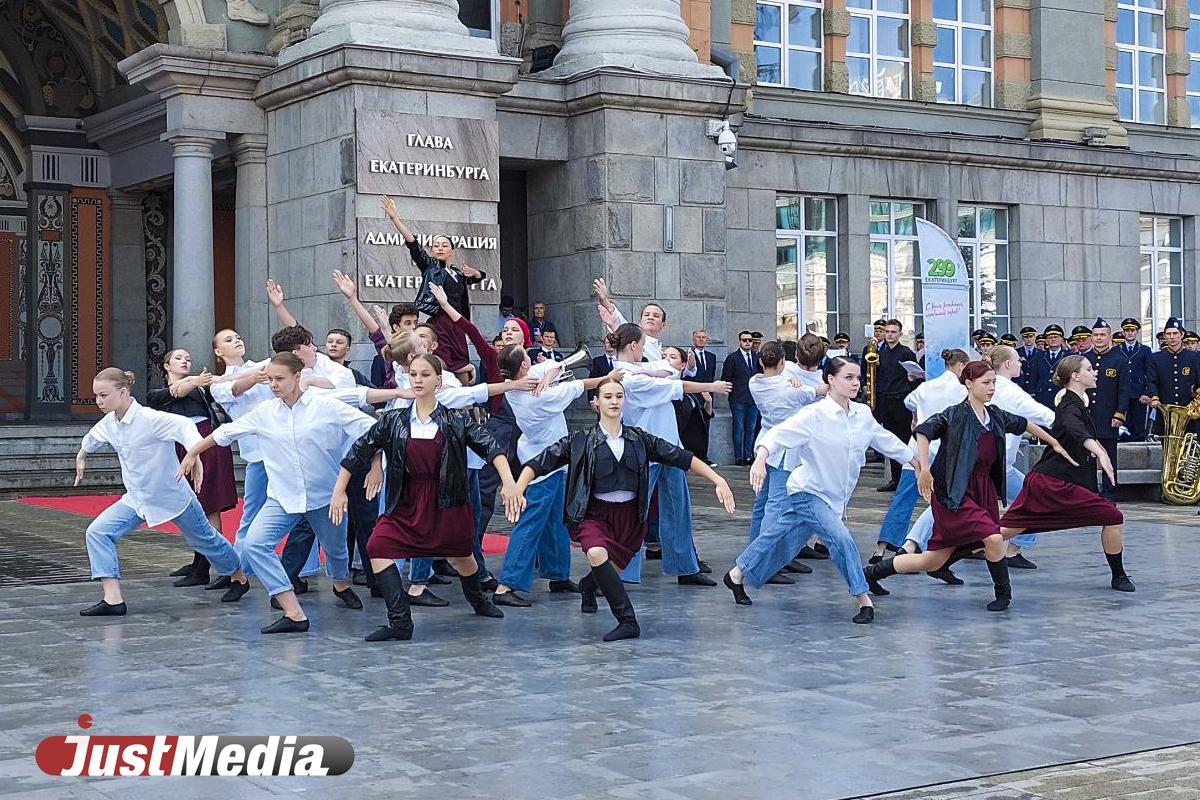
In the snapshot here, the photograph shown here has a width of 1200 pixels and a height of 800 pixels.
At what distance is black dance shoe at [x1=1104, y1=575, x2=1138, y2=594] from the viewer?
416 inches

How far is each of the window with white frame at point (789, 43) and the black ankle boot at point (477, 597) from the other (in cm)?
1658

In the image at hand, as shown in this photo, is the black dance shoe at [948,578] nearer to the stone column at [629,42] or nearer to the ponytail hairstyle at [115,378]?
the ponytail hairstyle at [115,378]

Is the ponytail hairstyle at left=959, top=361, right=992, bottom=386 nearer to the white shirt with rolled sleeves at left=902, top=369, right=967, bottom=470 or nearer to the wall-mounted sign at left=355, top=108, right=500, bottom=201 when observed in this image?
the white shirt with rolled sleeves at left=902, top=369, right=967, bottom=470

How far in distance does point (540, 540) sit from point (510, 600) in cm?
59

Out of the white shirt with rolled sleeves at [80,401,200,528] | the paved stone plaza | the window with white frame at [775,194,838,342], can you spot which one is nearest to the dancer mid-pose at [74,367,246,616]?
the white shirt with rolled sleeves at [80,401,200,528]

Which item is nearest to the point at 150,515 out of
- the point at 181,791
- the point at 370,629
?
the point at 370,629

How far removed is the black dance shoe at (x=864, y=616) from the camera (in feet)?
30.7

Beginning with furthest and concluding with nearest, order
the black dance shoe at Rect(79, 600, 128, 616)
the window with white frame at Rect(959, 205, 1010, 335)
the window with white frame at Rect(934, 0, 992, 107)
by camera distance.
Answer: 1. the window with white frame at Rect(934, 0, 992, 107)
2. the window with white frame at Rect(959, 205, 1010, 335)
3. the black dance shoe at Rect(79, 600, 128, 616)

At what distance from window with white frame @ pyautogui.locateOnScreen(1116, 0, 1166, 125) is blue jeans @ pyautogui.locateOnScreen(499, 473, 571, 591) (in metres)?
20.3

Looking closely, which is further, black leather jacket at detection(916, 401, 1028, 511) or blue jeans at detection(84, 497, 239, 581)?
black leather jacket at detection(916, 401, 1028, 511)

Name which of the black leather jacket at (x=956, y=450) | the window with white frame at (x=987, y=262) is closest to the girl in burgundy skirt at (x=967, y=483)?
the black leather jacket at (x=956, y=450)

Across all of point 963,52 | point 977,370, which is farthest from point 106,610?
point 963,52

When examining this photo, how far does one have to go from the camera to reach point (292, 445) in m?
9.59

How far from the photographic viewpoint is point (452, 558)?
30.4ft
